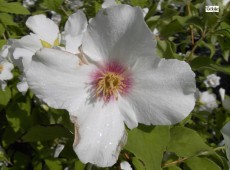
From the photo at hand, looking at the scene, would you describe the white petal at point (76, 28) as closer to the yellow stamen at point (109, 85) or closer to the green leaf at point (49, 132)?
the yellow stamen at point (109, 85)

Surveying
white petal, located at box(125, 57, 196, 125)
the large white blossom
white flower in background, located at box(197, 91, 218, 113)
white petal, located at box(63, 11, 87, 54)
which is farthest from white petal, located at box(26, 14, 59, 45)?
white flower in background, located at box(197, 91, 218, 113)

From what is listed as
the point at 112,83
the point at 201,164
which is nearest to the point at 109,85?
the point at 112,83

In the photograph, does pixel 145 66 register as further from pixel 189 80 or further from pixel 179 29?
pixel 179 29

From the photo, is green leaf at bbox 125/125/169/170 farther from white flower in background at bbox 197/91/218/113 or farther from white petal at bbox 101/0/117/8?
white flower in background at bbox 197/91/218/113

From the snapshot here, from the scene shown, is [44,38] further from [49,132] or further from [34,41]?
[49,132]

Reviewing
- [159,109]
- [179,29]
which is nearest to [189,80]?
[159,109]
